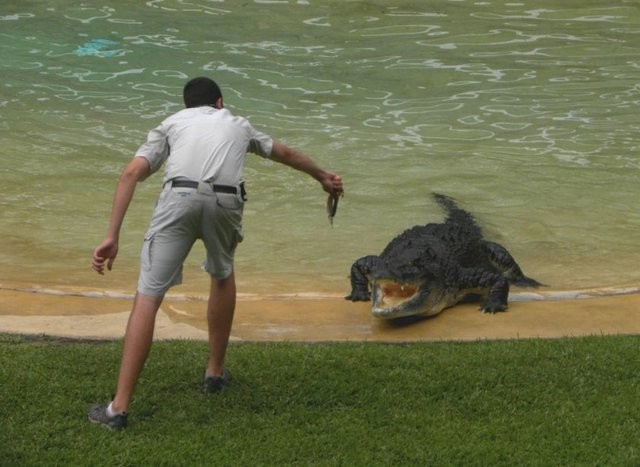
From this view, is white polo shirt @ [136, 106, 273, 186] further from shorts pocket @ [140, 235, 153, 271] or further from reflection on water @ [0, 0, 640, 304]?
reflection on water @ [0, 0, 640, 304]

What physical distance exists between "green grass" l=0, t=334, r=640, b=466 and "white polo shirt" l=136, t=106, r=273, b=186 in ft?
4.13

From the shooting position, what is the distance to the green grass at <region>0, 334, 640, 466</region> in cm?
568

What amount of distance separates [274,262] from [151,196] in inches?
101

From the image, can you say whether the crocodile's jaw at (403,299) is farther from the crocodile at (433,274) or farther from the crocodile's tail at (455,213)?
the crocodile's tail at (455,213)

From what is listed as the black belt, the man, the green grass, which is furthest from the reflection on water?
the black belt

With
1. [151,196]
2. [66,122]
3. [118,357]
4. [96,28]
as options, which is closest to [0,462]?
[118,357]

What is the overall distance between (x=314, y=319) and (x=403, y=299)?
65cm

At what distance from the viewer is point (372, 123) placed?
15.7 meters

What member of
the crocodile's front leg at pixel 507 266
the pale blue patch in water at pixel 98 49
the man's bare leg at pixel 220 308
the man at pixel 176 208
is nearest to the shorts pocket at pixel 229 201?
the man at pixel 176 208

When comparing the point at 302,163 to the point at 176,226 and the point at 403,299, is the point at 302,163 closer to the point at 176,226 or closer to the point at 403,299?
the point at 176,226

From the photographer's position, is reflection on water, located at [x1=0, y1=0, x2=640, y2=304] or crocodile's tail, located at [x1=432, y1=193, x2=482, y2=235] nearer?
reflection on water, located at [x1=0, y1=0, x2=640, y2=304]

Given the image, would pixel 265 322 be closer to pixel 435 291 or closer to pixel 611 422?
pixel 435 291

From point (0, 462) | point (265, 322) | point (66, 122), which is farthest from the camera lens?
point (66, 122)

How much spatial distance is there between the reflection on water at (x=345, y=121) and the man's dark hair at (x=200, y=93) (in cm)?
291
